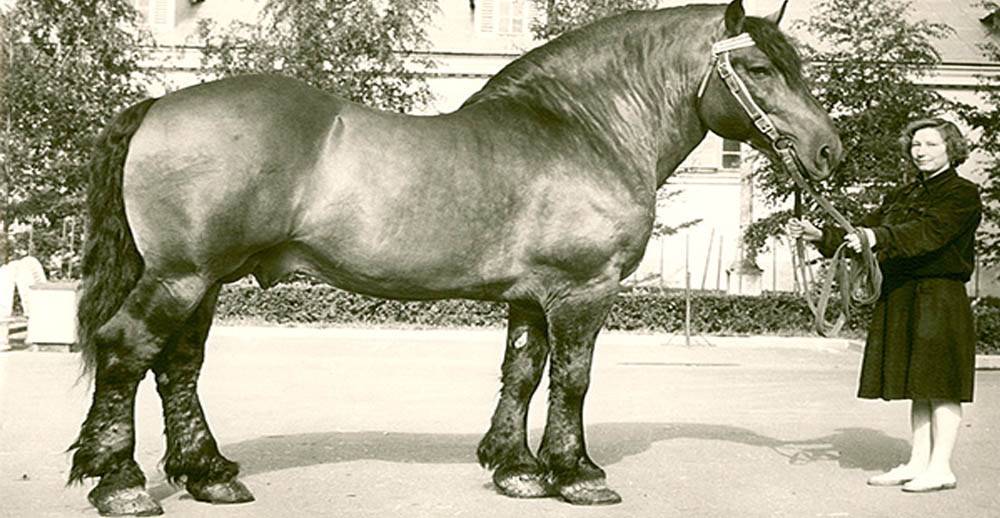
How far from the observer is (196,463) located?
516cm

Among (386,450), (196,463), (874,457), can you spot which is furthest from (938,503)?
(196,463)

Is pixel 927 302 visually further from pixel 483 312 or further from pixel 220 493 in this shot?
pixel 483 312

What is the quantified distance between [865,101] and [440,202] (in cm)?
1647

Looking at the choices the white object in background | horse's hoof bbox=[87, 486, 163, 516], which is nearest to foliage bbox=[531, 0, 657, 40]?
the white object in background

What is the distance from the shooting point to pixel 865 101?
1958cm

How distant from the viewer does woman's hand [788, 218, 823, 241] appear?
223 inches

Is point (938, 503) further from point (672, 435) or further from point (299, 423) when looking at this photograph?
point (299, 423)

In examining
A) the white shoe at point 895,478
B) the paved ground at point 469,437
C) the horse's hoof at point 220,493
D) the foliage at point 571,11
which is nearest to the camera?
the horse's hoof at point 220,493

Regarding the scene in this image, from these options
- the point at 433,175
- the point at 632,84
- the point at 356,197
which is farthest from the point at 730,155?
the point at 356,197

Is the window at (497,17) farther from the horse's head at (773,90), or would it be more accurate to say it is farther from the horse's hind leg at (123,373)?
the horse's hind leg at (123,373)

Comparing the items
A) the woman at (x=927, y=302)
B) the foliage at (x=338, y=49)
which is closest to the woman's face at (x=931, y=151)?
the woman at (x=927, y=302)

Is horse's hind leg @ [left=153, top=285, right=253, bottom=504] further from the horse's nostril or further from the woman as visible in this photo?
the woman

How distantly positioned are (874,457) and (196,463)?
14.0 ft

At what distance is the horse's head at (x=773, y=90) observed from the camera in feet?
17.4
